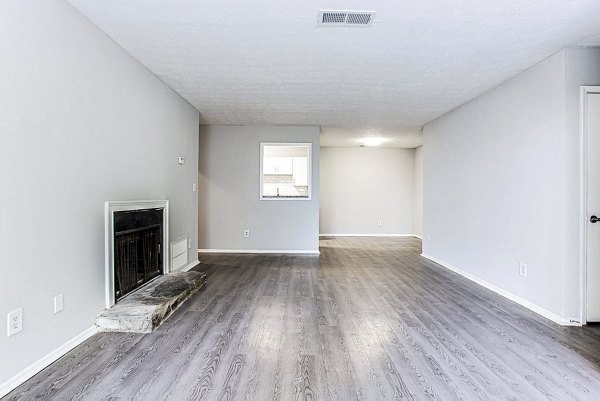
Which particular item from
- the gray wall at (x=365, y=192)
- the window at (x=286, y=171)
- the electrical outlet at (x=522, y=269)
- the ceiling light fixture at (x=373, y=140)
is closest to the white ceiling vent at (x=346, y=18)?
the electrical outlet at (x=522, y=269)

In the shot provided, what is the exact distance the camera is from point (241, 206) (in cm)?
659

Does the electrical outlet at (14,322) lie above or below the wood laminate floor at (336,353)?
above

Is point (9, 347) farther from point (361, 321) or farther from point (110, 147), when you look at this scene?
point (361, 321)

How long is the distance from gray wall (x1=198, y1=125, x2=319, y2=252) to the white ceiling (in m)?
1.79

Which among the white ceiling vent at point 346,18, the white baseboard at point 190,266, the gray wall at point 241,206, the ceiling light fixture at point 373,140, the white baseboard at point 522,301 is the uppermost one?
the ceiling light fixture at point 373,140

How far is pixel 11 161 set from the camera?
1.90 meters

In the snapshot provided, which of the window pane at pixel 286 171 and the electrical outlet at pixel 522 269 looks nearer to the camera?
the electrical outlet at pixel 522 269

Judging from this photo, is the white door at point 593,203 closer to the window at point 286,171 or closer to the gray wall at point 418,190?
the window at point 286,171

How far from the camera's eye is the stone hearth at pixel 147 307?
2.75 meters

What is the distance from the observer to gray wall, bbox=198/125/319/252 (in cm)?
657

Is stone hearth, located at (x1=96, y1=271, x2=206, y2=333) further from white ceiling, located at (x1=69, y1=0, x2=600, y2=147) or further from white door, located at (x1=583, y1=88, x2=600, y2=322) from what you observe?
white door, located at (x1=583, y1=88, x2=600, y2=322)

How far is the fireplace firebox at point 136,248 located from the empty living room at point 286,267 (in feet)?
0.09

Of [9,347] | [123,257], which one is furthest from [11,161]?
[123,257]

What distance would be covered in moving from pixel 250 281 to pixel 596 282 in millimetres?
3598
